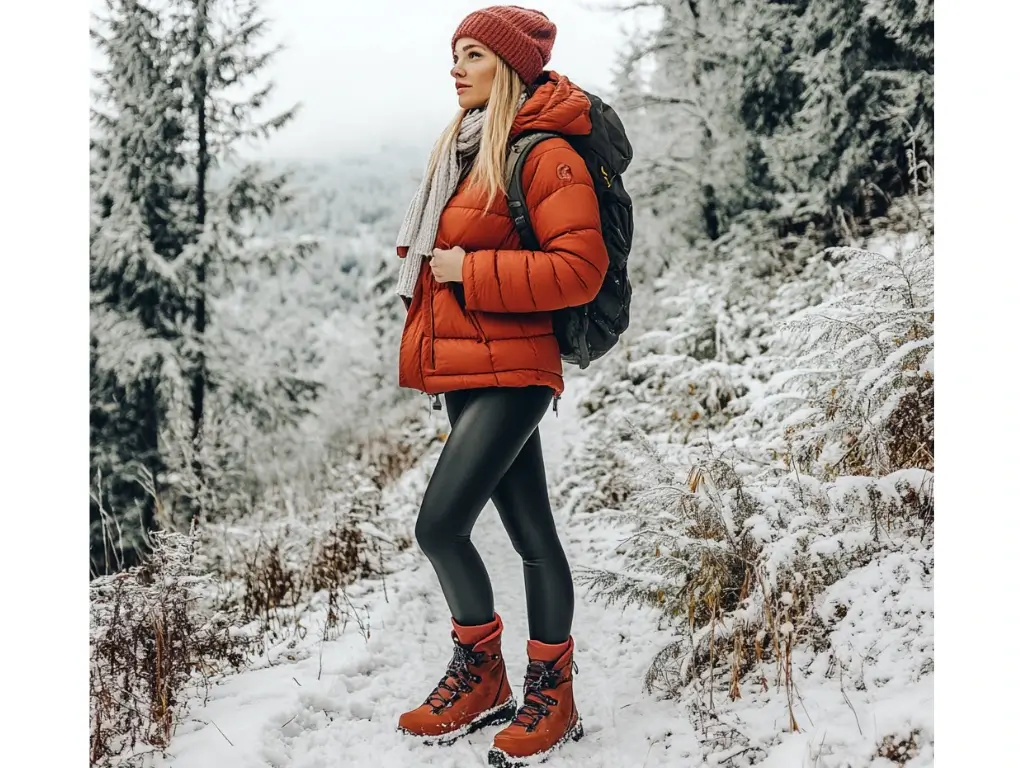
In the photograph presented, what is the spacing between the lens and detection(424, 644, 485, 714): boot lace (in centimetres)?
275

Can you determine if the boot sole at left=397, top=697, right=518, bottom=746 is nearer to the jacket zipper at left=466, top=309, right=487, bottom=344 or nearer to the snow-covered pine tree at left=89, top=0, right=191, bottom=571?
the jacket zipper at left=466, top=309, right=487, bottom=344

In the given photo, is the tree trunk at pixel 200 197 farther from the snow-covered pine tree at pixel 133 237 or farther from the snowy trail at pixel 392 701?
the snowy trail at pixel 392 701

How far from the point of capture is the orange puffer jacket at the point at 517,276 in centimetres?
245

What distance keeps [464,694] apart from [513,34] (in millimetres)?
2114

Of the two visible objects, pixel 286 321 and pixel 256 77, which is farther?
pixel 286 321

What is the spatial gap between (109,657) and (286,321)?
1228 cm

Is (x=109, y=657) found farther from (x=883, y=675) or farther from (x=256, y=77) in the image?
(x=256, y=77)

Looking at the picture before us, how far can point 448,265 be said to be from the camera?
8.27ft

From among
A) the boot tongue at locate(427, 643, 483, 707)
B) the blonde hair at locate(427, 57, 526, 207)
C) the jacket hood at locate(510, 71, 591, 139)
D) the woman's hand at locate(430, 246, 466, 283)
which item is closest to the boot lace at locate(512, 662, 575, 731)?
the boot tongue at locate(427, 643, 483, 707)

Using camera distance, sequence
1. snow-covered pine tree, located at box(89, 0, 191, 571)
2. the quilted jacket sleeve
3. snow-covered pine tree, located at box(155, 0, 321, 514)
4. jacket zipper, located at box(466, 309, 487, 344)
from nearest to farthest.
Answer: the quilted jacket sleeve, jacket zipper, located at box(466, 309, 487, 344), snow-covered pine tree, located at box(89, 0, 191, 571), snow-covered pine tree, located at box(155, 0, 321, 514)

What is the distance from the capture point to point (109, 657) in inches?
118

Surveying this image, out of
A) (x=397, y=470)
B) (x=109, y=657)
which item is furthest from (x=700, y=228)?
(x=109, y=657)

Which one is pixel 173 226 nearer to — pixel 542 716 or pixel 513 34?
pixel 513 34

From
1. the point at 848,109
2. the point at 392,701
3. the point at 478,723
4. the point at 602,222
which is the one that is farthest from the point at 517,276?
the point at 848,109
